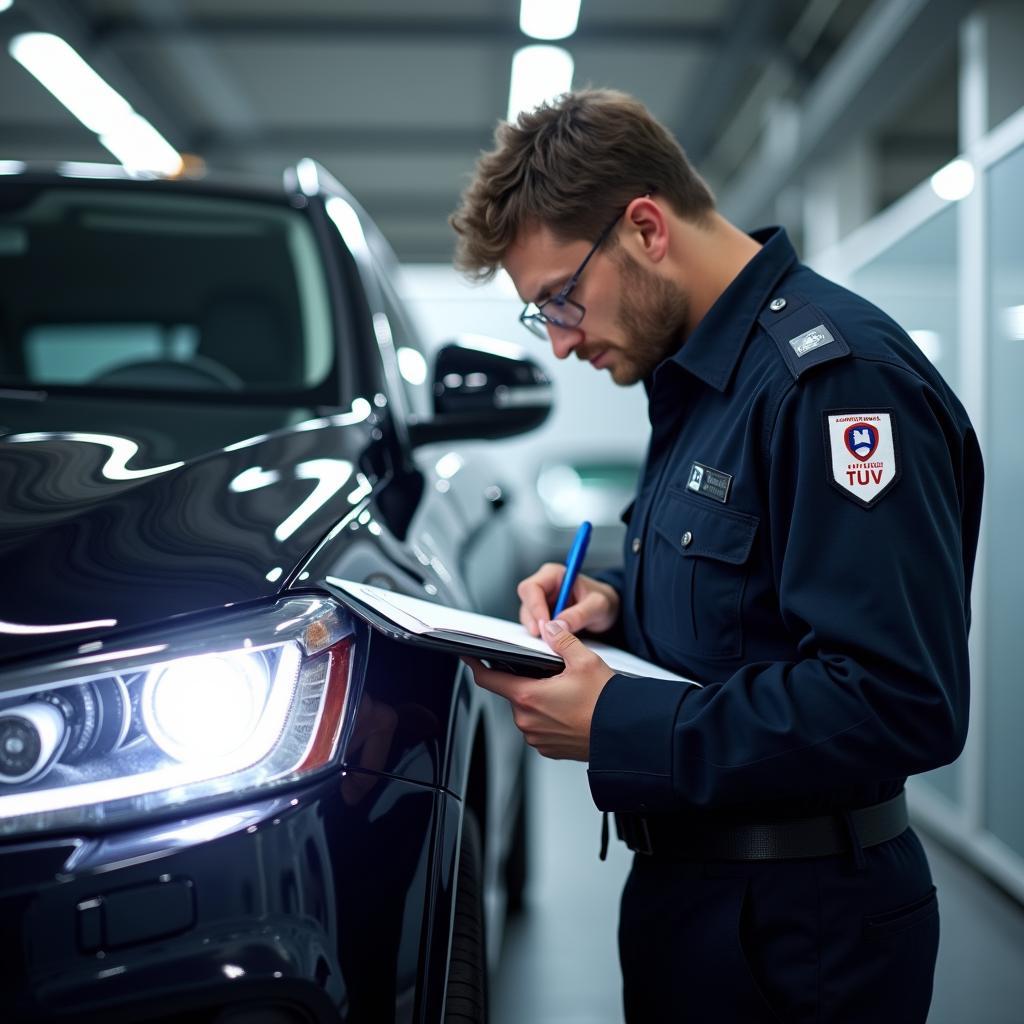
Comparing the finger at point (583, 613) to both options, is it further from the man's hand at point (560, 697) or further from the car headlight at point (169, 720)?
the car headlight at point (169, 720)

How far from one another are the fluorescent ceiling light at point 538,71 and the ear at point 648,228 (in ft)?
14.9

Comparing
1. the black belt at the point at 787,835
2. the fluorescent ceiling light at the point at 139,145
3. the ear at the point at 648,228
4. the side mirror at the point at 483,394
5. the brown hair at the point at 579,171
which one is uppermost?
the fluorescent ceiling light at the point at 139,145

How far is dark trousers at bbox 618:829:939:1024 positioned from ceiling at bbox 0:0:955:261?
3.78 meters

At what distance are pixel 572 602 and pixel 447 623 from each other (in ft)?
1.45

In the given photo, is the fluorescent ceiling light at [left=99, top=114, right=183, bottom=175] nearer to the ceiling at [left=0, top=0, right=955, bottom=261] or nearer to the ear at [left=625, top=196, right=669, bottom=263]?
the ceiling at [left=0, top=0, right=955, bottom=261]

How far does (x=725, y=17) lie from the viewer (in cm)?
525

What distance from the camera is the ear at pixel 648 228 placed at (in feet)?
3.78

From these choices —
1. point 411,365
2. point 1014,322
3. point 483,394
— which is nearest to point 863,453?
point 483,394

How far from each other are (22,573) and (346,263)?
1039mm

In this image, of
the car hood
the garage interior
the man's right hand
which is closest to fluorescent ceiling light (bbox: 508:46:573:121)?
the garage interior

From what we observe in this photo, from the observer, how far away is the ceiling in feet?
17.0

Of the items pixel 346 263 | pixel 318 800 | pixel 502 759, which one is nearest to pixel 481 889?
pixel 502 759

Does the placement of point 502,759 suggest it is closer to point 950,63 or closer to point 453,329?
point 950,63

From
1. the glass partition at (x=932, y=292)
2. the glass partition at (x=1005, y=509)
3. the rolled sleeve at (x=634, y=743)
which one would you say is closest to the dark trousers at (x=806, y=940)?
the rolled sleeve at (x=634, y=743)
